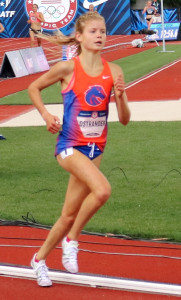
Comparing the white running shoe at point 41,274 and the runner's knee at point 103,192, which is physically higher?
the runner's knee at point 103,192

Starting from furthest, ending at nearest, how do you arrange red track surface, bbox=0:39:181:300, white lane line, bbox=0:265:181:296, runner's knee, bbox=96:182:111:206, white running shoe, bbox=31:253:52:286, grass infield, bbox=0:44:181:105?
grass infield, bbox=0:44:181:105 < white running shoe, bbox=31:253:52:286 < red track surface, bbox=0:39:181:300 < white lane line, bbox=0:265:181:296 < runner's knee, bbox=96:182:111:206

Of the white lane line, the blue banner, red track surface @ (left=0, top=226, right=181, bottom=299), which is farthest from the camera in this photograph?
the blue banner

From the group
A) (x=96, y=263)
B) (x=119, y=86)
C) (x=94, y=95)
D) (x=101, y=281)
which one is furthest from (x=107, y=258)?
(x=119, y=86)

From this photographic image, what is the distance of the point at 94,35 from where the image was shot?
5.62 meters

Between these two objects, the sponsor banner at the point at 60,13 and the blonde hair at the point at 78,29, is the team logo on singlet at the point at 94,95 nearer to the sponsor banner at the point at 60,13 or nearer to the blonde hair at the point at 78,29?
the blonde hair at the point at 78,29

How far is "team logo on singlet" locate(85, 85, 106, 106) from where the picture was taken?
552 cm

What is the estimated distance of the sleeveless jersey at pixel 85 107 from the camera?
5531mm

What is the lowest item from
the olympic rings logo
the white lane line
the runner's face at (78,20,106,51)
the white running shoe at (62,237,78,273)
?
the white lane line

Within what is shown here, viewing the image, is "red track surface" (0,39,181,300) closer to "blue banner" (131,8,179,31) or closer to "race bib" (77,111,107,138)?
"race bib" (77,111,107,138)

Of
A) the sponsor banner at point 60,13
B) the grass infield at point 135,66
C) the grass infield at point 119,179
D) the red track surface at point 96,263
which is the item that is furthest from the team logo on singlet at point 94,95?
the sponsor banner at point 60,13

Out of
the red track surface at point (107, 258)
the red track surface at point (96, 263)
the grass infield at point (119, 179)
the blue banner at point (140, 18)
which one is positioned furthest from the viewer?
the blue banner at point (140, 18)

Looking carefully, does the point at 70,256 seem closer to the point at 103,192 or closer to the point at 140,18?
the point at 103,192

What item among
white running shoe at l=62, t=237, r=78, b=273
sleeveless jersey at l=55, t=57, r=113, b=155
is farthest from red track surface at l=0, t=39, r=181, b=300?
sleeveless jersey at l=55, t=57, r=113, b=155

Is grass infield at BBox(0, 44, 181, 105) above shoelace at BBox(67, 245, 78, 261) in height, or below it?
above
